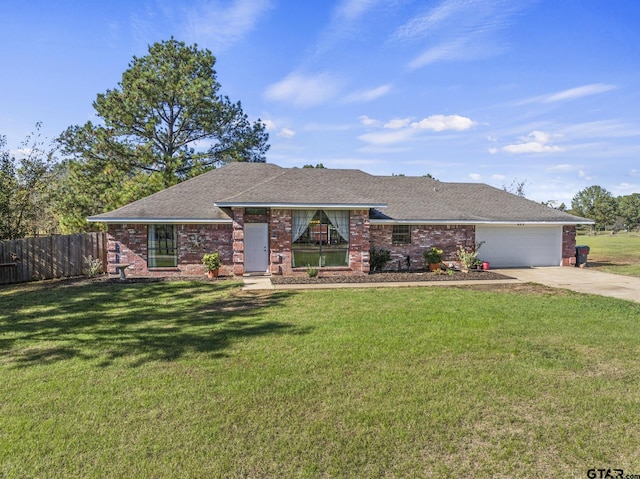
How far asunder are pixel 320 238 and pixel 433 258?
5.21m

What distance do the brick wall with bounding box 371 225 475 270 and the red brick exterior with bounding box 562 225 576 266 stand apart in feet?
17.1

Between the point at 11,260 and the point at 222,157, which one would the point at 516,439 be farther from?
the point at 222,157

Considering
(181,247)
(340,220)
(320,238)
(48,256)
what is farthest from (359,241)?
(48,256)

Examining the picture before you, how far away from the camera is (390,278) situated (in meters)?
13.6

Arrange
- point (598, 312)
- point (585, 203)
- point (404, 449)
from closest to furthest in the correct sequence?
point (404, 449) → point (598, 312) → point (585, 203)

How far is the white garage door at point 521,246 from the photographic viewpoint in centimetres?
1739

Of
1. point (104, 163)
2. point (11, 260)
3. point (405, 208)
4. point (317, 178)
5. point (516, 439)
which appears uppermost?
point (104, 163)

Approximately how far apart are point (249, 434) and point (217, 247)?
1177 cm

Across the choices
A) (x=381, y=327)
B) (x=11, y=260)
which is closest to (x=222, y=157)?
(x=11, y=260)

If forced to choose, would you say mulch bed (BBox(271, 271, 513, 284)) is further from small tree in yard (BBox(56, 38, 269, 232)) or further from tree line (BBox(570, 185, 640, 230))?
tree line (BBox(570, 185, 640, 230))

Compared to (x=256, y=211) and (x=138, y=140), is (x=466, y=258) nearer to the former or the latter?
(x=256, y=211)

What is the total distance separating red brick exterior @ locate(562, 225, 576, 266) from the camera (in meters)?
17.7

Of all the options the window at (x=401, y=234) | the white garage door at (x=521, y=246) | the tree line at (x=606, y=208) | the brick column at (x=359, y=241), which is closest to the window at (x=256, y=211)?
the brick column at (x=359, y=241)

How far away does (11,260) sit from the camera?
512 inches
